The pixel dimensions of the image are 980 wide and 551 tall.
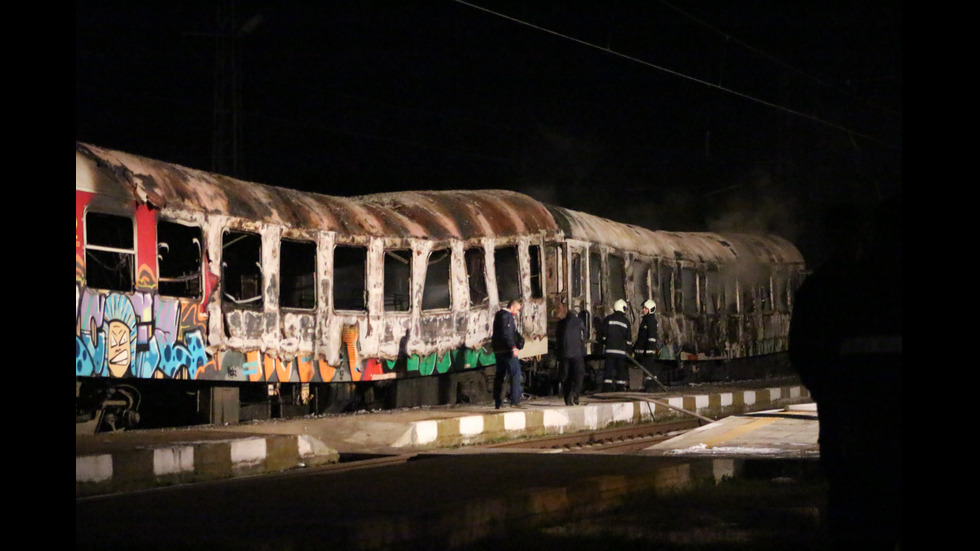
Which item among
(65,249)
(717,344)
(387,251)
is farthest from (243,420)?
(717,344)

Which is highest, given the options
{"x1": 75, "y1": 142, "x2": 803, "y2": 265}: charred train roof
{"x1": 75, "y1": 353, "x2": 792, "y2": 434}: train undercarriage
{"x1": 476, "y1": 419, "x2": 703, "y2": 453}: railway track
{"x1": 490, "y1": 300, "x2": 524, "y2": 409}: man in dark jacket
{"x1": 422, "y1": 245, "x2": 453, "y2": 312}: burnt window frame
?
{"x1": 75, "y1": 142, "x2": 803, "y2": 265}: charred train roof

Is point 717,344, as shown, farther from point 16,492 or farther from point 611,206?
point 16,492

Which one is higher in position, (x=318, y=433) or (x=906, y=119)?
(x=906, y=119)

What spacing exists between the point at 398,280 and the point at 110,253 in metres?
5.60

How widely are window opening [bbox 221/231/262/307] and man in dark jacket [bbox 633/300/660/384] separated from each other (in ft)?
25.8

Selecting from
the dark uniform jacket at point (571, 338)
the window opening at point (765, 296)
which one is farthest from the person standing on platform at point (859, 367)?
the window opening at point (765, 296)

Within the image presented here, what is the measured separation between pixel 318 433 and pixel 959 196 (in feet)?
34.2

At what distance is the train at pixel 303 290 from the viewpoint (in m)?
13.4

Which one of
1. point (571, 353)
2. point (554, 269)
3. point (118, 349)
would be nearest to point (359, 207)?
point (571, 353)

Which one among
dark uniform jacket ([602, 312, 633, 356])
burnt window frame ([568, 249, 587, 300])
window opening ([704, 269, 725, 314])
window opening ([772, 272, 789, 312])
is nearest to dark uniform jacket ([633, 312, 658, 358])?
burnt window frame ([568, 249, 587, 300])

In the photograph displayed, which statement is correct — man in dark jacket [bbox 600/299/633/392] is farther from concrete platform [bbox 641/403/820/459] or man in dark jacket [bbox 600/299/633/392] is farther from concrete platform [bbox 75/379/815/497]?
concrete platform [bbox 641/403/820/459]

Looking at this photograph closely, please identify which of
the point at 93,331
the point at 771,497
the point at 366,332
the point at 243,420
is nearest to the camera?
the point at 771,497

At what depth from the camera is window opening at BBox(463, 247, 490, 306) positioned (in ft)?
63.9

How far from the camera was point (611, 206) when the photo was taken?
162 feet
